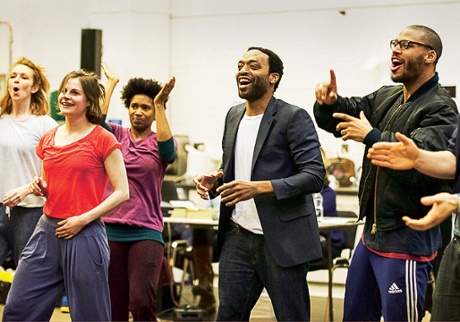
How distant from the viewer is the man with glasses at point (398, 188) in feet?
12.0

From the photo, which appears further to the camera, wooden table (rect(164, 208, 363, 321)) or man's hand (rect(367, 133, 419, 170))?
wooden table (rect(164, 208, 363, 321))

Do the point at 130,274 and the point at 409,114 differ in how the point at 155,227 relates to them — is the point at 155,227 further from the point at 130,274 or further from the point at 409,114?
the point at 409,114

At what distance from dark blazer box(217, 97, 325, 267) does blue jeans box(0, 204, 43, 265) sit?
131 cm

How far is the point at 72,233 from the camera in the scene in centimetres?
387

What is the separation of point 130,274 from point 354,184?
4.83 m

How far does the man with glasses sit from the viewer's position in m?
3.67

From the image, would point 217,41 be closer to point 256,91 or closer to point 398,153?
point 256,91

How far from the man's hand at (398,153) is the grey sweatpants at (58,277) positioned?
147cm

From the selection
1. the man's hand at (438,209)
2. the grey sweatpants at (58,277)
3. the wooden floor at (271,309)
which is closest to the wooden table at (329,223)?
the wooden floor at (271,309)

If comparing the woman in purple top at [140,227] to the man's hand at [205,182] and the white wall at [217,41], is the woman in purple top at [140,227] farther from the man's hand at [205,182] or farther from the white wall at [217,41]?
the white wall at [217,41]

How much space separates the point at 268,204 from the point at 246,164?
0.82ft

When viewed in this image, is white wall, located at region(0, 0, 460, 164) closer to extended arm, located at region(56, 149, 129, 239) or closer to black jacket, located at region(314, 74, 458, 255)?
black jacket, located at region(314, 74, 458, 255)

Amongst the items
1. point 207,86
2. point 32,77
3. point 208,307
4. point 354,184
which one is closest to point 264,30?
point 207,86

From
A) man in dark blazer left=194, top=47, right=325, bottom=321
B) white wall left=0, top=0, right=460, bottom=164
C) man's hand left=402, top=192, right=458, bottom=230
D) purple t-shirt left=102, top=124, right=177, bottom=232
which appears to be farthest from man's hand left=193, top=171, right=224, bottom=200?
white wall left=0, top=0, right=460, bottom=164
